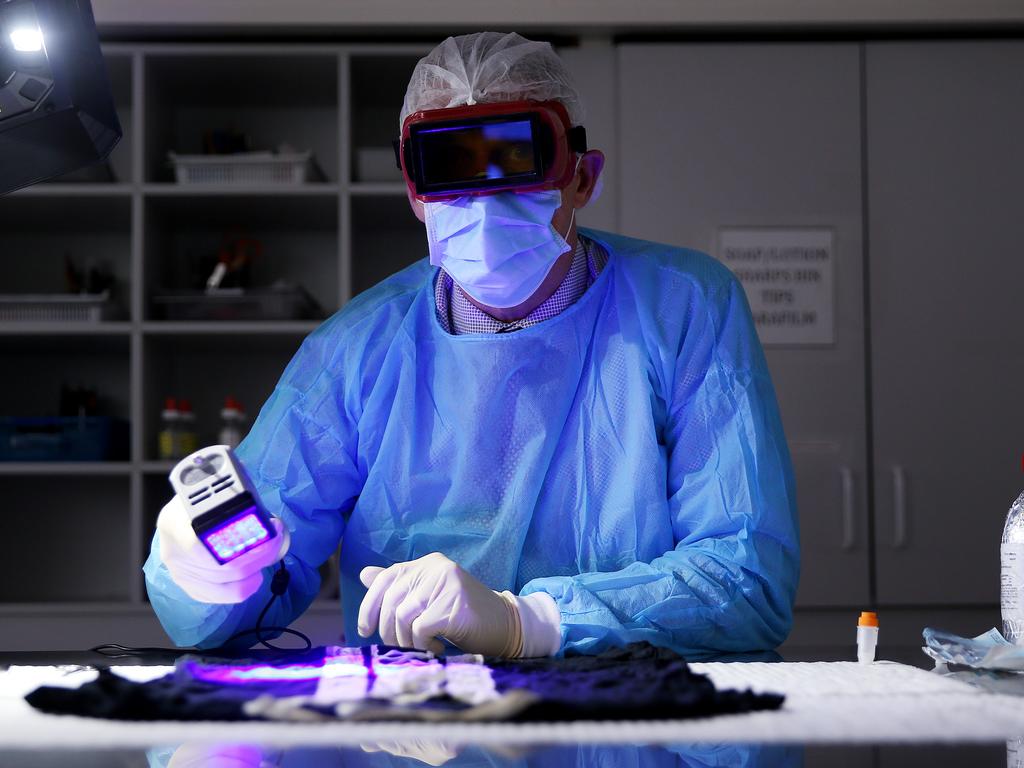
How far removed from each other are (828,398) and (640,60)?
0.99 metres

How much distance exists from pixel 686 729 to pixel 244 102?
2.67m

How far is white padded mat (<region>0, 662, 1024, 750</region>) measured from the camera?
0.67 meters

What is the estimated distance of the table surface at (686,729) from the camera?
663 mm

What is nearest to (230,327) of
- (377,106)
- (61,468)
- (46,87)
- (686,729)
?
(61,468)

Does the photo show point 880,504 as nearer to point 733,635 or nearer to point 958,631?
point 958,631

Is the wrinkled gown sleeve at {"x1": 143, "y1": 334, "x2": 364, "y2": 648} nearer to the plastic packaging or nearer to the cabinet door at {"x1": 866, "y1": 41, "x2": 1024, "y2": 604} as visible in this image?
the plastic packaging

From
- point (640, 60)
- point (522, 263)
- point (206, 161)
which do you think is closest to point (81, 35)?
point (522, 263)

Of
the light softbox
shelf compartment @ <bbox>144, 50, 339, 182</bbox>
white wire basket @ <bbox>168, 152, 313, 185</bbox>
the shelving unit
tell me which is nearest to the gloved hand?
the light softbox

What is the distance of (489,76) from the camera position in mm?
1424

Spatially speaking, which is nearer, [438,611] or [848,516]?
[438,611]

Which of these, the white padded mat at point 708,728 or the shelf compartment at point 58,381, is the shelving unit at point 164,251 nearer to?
the shelf compartment at point 58,381

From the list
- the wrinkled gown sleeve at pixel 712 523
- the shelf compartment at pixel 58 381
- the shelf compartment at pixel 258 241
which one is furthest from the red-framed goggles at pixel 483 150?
the shelf compartment at pixel 58 381

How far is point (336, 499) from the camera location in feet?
4.76

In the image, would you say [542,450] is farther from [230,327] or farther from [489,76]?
[230,327]
